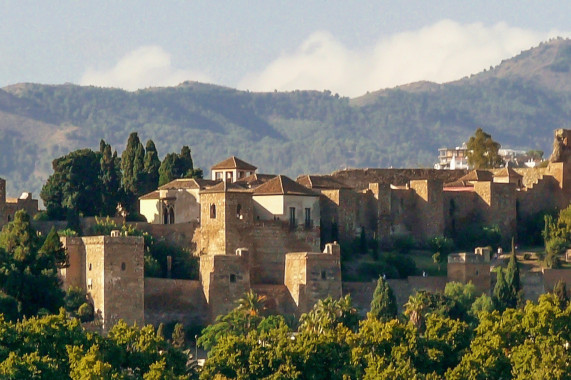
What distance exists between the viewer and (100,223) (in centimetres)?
7431

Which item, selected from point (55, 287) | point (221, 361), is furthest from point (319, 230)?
point (221, 361)

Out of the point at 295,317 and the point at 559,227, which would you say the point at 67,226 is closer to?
the point at 295,317

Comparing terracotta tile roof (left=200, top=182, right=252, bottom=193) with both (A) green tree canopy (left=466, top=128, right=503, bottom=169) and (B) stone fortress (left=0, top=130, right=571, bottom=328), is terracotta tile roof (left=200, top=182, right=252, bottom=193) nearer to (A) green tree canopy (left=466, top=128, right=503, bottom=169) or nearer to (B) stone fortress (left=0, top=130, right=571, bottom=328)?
(B) stone fortress (left=0, top=130, right=571, bottom=328)

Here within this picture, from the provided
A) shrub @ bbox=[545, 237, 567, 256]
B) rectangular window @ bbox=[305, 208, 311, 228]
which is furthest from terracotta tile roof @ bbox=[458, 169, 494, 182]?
rectangular window @ bbox=[305, 208, 311, 228]

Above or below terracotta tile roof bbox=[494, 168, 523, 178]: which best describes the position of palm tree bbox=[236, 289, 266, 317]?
below

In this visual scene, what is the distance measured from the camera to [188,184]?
76.8m

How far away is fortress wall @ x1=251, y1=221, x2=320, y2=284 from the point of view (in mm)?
72375

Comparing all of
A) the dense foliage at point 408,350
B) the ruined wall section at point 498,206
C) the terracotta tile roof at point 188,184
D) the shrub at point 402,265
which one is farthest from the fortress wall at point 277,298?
the ruined wall section at point 498,206

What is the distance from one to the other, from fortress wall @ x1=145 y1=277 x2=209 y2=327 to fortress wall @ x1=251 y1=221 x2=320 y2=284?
2804 mm

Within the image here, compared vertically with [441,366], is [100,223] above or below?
above

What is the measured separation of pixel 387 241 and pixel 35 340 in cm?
2419

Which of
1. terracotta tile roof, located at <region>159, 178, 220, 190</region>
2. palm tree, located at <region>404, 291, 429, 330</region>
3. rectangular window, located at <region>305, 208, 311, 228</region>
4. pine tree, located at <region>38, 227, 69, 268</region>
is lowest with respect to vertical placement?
palm tree, located at <region>404, 291, 429, 330</region>

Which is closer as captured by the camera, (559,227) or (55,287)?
(55,287)

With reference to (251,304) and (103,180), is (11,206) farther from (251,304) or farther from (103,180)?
(251,304)
